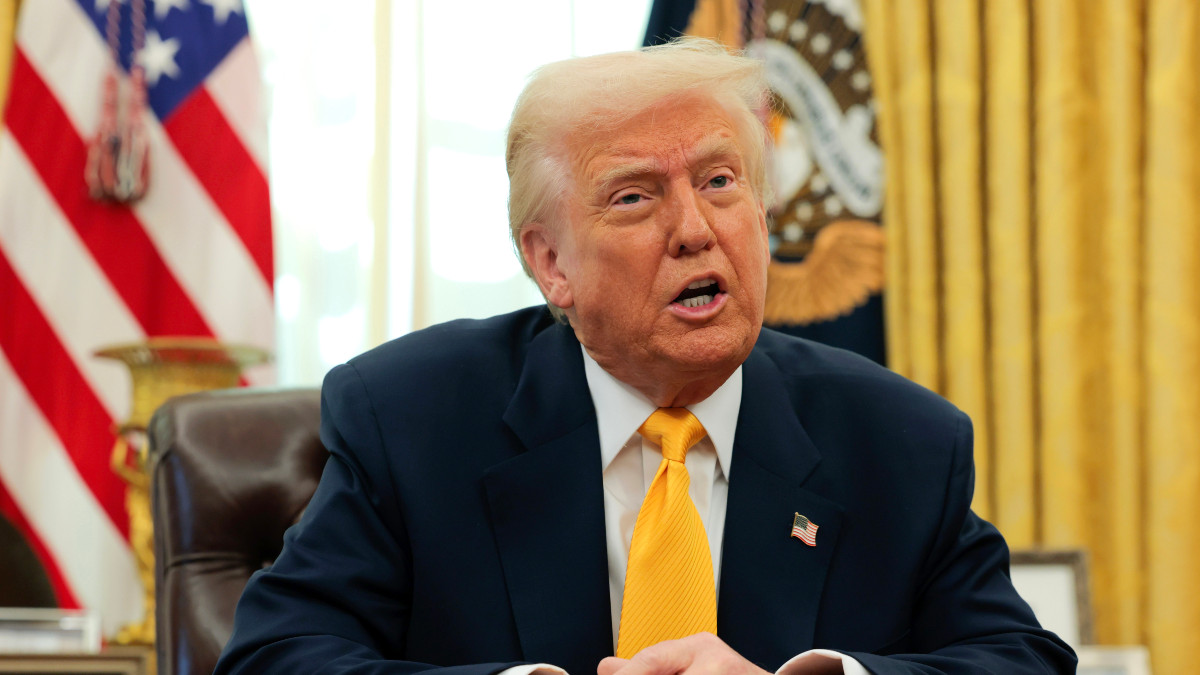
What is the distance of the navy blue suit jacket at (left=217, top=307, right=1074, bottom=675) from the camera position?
1352mm

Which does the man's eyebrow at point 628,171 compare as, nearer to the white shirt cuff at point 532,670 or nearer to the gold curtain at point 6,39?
the white shirt cuff at point 532,670

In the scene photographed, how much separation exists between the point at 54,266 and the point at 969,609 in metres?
2.30

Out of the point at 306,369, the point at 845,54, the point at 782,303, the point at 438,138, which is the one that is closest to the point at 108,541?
the point at 306,369

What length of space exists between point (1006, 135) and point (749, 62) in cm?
145

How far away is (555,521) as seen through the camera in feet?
4.64

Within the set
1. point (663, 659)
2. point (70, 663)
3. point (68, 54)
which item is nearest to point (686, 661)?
point (663, 659)

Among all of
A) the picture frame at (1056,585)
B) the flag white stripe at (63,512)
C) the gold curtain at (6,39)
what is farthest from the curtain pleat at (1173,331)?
the gold curtain at (6,39)

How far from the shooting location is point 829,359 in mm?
1646

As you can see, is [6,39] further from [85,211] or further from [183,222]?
[183,222]

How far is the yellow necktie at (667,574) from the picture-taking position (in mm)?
1328

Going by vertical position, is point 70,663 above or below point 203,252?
below

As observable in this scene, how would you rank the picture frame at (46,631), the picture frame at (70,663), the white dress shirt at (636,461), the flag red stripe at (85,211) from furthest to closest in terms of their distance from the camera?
the flag red stripe at (85,211) < the picture frame at (46,631) < the picture frame at (70,663) < the white dress shirt at (636,461)

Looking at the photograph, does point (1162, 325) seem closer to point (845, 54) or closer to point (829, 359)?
point (845, 54)

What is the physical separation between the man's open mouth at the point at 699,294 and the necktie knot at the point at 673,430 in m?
0.17
